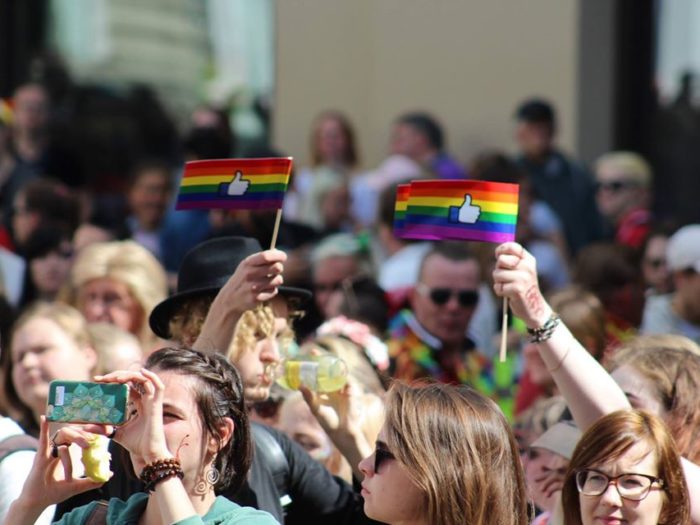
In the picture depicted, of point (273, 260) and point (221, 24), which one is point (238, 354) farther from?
point (221, 24)

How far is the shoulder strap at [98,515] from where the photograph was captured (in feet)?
13.3

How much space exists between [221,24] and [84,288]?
5.90m

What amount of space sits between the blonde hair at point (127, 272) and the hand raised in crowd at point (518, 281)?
Answer: 311 centimetres

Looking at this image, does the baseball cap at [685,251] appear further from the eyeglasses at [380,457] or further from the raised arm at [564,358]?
the eyeglasses at [380,457]

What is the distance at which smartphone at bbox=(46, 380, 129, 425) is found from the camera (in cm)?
379

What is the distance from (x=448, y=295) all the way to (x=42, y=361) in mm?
2133

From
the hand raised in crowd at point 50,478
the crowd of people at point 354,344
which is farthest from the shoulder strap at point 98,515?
the hand raised in crowd at point 50,478

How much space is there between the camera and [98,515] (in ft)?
13.4

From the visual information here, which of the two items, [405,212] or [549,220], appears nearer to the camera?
[405,212]

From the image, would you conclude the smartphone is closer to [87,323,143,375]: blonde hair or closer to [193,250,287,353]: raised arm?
[193,250,287,353]: raised arm

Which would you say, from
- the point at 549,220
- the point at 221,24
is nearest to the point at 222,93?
the point at 221,24

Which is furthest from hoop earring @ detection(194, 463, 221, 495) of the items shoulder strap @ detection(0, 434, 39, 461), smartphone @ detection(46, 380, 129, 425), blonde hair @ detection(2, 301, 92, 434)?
blonde hair @ detection(2, 301, 92, 434)

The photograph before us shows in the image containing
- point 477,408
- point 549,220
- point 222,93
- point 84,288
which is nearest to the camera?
point 477,408

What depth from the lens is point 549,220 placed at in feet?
32.2
